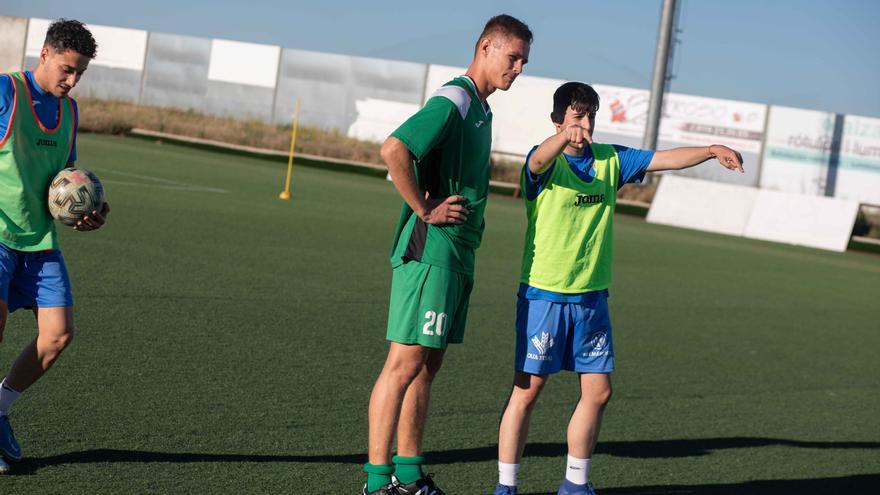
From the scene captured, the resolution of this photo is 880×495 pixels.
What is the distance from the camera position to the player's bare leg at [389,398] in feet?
15.0

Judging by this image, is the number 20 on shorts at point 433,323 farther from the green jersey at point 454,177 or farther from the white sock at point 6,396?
the white sock at point 6,396

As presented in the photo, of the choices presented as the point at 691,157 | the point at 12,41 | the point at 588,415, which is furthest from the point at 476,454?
the point at 12,41

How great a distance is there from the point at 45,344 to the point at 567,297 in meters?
2.27

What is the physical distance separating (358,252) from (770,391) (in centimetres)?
595

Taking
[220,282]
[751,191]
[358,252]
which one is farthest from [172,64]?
[220,282]

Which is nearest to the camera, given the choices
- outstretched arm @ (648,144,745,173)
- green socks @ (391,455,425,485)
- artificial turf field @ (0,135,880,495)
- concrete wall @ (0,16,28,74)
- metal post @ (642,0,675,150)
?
green socks @ (391,455,425,485)

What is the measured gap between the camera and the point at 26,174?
4.69 metres

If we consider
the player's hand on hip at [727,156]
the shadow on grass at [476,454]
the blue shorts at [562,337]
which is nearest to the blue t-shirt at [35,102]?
the shadow on grass at [476,454]

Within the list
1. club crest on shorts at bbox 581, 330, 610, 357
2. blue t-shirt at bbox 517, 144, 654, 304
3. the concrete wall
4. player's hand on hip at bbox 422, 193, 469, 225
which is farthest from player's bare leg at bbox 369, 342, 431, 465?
the concrete wall

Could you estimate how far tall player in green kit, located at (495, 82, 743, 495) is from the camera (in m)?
4.87

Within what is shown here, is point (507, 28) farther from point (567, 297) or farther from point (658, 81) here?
point (658, 81)

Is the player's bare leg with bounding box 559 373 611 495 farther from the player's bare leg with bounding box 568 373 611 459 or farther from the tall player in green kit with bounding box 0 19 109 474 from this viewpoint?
the tall player in green kit with bounding box 0 19 109 474

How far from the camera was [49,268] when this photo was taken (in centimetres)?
477

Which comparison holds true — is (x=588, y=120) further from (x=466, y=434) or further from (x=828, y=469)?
(x=828, y=469)
